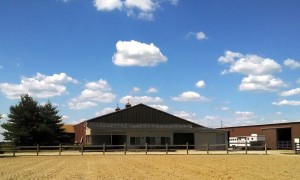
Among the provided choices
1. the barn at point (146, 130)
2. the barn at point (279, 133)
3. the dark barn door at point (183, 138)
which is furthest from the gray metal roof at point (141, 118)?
the barn at point (279, 133)

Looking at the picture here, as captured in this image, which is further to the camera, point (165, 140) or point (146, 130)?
point (165, 140)

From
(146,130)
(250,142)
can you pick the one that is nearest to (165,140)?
(146,130)

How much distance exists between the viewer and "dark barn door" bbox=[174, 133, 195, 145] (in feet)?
185

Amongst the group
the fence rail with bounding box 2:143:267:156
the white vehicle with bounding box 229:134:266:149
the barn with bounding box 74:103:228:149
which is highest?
the barn with bounding box 74:103:228:149

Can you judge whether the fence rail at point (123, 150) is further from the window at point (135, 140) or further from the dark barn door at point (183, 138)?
the window at point (135, 140)

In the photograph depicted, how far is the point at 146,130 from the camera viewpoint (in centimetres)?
5372

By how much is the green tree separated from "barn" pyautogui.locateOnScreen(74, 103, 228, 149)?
5.18m

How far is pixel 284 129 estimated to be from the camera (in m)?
61.7

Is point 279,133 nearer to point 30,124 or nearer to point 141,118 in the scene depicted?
point 141,118

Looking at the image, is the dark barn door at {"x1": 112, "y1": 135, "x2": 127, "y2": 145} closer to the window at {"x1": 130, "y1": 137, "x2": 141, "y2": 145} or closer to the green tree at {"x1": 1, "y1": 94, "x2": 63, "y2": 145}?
the window at {"x1": 130, "y1": 137, "x2": 141, "y2": 145}

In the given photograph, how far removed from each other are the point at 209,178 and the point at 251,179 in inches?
67.2

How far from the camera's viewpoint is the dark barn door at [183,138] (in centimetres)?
5628

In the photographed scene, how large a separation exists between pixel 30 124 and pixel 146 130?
51.8 ft

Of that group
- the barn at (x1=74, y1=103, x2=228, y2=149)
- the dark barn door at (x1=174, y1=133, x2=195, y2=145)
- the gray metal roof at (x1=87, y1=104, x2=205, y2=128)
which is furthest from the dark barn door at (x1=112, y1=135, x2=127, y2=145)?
the dark barn door at (x1=174, y1=133, x2=195, y2=145)
